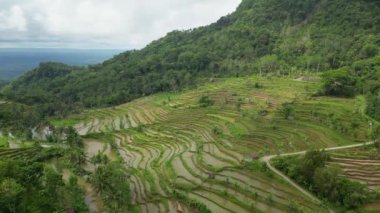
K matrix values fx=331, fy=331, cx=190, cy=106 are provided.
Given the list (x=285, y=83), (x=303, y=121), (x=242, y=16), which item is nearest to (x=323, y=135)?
(x=303, y=121)

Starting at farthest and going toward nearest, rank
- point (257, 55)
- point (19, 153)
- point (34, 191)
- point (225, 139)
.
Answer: point (257, 55), point (225, 139), point (19, 153), point (34, 191)

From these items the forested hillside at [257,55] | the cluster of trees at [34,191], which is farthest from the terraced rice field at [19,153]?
the forested hillside at [257,55]

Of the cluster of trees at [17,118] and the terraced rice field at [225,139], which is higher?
the terraced rice field at [225,139]

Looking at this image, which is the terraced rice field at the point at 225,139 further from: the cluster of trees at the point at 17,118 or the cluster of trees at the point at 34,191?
the cluster of trees at the point at 17,118

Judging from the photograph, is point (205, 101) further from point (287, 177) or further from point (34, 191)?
point (34, 191)

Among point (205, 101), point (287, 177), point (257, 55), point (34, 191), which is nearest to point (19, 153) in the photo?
point (34, 191)

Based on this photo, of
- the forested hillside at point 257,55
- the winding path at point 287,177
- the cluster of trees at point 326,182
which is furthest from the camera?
the forested hillside at point 257,55
